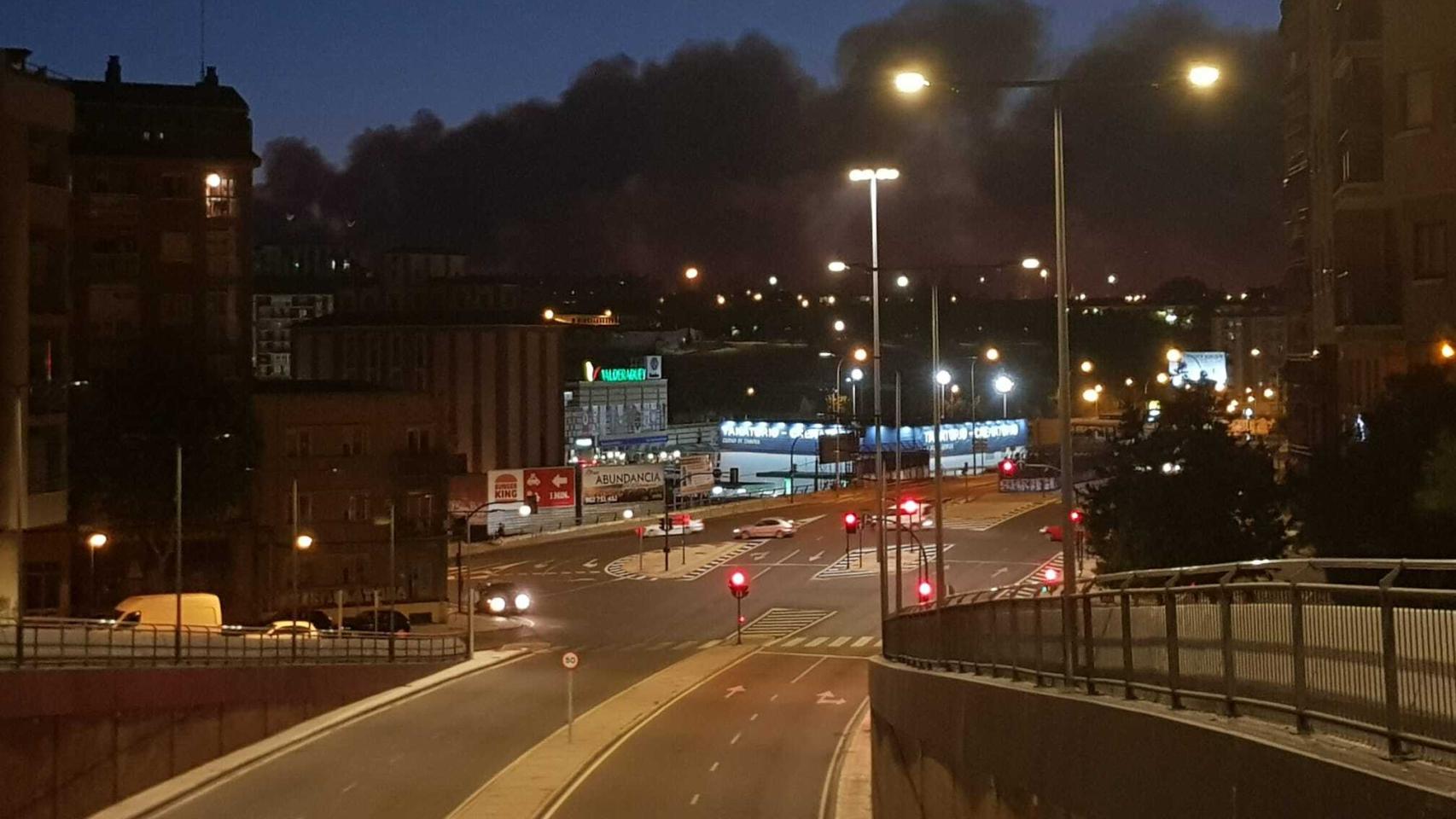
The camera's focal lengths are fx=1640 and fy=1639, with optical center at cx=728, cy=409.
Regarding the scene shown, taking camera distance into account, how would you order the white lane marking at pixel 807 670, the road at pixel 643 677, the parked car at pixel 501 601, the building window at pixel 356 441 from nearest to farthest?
the road at pixel 643 677
the white lane marking at pixel 807 670
the parked car at pixel 501 601
the building window at pixel 356 441

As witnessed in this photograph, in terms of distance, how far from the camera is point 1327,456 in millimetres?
30984

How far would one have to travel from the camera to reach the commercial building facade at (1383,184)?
30609 mm

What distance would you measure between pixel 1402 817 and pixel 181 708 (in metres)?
34.9

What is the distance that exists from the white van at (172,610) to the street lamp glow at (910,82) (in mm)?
35218

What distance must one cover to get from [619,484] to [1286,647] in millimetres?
101431

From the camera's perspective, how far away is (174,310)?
72750mm

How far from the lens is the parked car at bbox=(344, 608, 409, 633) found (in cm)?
6812

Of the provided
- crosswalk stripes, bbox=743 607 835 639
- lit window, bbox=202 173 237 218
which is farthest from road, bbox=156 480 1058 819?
lit window, bbox=202 173 237 218

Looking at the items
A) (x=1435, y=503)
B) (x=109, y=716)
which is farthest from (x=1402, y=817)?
(x=109, y=716)

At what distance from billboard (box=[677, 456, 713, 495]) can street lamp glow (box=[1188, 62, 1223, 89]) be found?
314 feet

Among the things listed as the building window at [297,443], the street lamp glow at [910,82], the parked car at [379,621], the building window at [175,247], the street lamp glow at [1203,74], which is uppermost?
the building window at [175,247]

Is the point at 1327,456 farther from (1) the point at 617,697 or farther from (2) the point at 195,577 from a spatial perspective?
(2) the point at 195,577

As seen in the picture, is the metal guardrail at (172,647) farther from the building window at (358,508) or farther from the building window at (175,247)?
the building window at (175,247)

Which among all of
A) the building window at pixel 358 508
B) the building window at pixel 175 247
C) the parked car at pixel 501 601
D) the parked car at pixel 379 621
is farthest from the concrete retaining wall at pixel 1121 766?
the building window at pixel 175 247
